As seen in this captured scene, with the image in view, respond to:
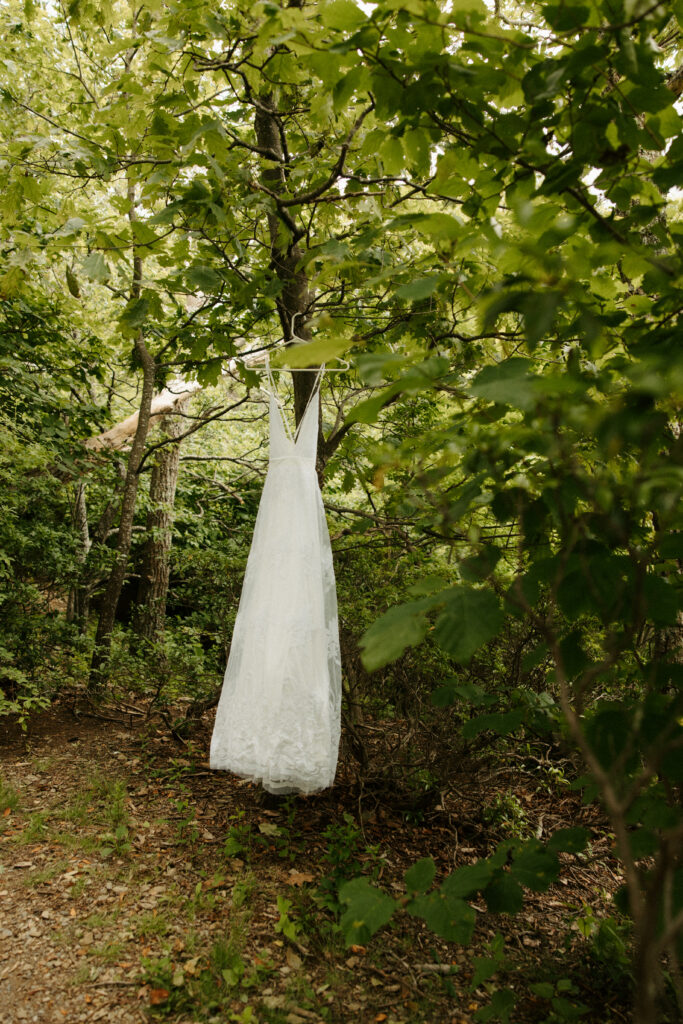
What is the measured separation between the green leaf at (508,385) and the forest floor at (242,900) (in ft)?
5.70

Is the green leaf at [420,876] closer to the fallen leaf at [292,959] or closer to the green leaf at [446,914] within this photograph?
the green leaf at [446,914]

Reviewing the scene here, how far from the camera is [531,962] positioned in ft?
6.68

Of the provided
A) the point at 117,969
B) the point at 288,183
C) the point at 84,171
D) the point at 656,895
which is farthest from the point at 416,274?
the point at 117,969

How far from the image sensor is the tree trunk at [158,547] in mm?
4434

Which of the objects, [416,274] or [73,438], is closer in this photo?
[416,274]

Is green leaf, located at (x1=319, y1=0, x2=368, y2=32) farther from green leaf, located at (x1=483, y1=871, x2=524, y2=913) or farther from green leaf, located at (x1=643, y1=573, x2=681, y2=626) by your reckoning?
green leaf, located at (x1=483, y1=871, x2=524, y2=913)

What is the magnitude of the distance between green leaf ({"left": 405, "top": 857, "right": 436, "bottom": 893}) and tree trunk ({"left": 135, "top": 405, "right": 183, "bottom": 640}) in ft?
11.5

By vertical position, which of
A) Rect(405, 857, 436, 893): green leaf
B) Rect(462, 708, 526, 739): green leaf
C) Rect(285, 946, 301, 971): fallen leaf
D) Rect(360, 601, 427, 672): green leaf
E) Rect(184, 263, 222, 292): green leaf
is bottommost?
Rect(285, 946, 301, 971): fallen leaf

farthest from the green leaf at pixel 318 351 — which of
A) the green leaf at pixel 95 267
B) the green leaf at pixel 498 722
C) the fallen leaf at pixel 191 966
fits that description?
the fallen leaf at pixel 191 966

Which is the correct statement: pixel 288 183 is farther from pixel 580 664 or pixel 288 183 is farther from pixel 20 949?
pixel 20 949

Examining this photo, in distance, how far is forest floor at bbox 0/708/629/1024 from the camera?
5.95 ft

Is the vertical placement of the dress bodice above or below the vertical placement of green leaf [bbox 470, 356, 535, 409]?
above

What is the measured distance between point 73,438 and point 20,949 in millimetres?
3033

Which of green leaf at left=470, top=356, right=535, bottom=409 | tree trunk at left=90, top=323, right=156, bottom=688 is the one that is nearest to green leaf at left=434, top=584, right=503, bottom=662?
green leaf at left=470, top=356, right=535, bottom=409
